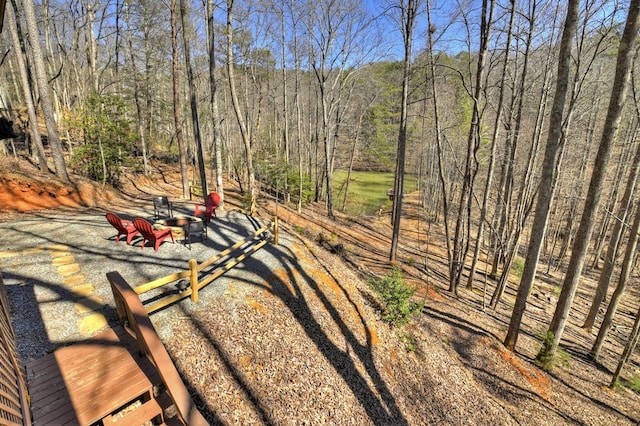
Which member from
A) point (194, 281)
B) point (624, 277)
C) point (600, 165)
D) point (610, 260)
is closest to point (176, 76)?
point (194, 281)

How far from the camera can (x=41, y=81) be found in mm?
9820

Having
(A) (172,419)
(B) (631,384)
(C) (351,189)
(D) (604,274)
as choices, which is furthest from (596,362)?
(C) (351,189)

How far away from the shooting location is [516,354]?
7523 mm

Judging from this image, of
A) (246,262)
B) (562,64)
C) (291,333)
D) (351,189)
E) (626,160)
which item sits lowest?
(351,189)

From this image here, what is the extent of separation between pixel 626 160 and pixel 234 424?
24591mm

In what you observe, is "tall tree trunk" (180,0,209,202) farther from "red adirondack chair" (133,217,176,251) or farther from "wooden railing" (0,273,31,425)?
"wooden railing" (0,273,31,425)

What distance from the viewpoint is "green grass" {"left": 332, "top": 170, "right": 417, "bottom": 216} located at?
26.2 meters

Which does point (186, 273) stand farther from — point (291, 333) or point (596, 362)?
point (596, 362)

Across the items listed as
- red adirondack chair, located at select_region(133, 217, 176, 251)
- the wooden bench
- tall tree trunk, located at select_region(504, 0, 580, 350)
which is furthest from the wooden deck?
tall tree trunk, located at select_region(504, 0, 580, 350)

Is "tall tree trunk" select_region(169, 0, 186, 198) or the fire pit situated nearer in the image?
the fire pit

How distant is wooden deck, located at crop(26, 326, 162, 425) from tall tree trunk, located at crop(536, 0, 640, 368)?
8.35 metres

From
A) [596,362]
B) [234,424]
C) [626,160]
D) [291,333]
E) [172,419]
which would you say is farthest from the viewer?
[626,160]

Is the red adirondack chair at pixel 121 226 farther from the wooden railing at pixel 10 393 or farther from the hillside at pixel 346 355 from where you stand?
the wooden railing at pixel 10 393

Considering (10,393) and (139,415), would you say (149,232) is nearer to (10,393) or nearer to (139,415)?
(139,415)
